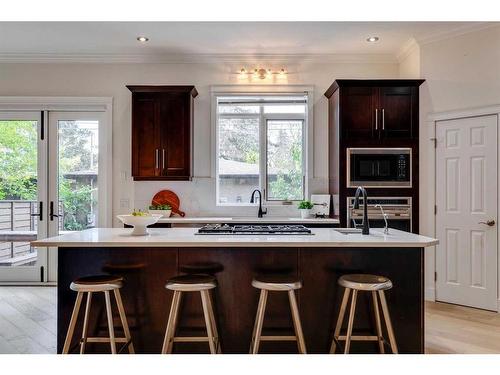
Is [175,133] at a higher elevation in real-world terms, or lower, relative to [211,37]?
lower

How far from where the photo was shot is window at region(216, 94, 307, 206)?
496 centimetres

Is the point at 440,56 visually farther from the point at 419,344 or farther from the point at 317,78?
the point at 419,344

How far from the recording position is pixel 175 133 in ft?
14.6

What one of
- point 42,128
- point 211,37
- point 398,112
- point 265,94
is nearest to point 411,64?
point 398,112

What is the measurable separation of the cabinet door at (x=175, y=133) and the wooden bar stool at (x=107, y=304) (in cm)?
229

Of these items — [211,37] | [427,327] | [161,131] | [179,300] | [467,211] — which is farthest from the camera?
[161,131]

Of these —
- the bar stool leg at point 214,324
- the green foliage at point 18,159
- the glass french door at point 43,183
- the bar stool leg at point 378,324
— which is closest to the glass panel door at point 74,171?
the glass french door at point 43,183

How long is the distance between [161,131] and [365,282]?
10.4 feet

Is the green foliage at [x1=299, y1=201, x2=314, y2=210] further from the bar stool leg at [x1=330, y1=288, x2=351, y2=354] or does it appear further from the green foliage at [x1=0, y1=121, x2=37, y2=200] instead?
the green foliage at [x1=0, y1=121, x2=37, y2=200]

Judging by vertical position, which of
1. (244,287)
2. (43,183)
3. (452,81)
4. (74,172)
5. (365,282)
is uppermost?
(452,81)

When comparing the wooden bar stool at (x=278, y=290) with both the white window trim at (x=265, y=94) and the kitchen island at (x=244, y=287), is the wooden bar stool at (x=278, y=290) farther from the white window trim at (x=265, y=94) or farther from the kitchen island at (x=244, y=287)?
the white window trim at (x=265, y=94)

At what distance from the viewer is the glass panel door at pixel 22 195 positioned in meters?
4.78

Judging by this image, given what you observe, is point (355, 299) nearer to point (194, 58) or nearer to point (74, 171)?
point (194, 58)
